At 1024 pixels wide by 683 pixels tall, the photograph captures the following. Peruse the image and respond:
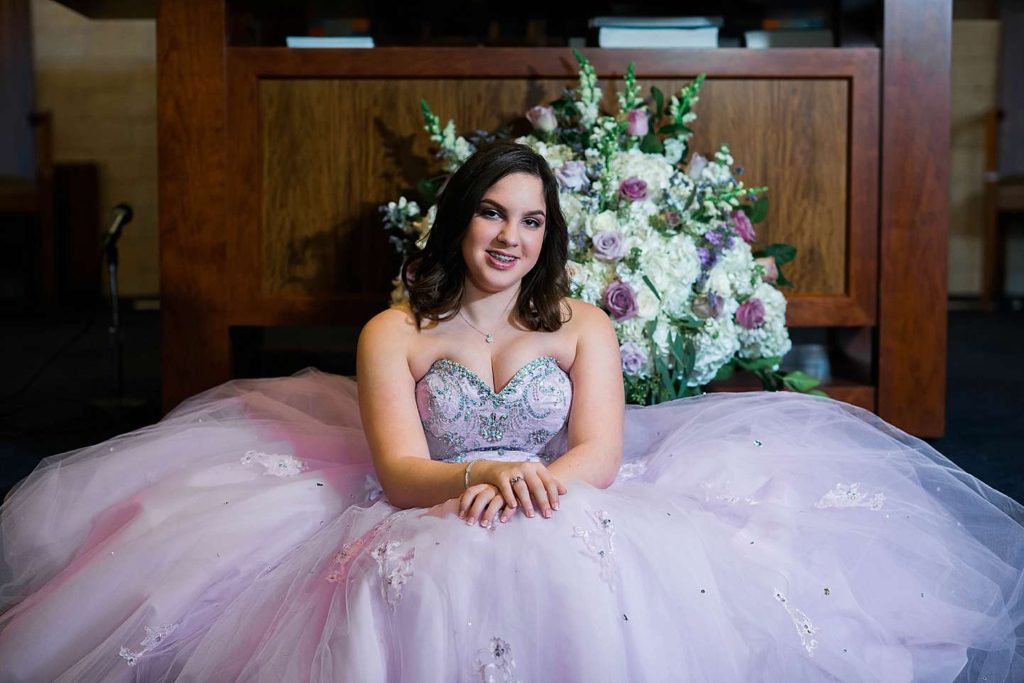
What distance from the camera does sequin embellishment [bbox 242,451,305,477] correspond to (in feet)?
6.94

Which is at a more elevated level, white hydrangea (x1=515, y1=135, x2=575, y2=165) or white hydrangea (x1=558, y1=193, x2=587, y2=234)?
white hydrangea (x1=515, y1=135, x2=575, y2=165)

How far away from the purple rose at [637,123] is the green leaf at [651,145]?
0.05m

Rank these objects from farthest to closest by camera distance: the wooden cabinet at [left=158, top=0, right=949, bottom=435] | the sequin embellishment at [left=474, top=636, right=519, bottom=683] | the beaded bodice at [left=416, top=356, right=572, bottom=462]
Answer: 1. the wooden cabinet at [left=158, top=0, right=949, bottom=435]
2. the beaded bodice at [left=416, top=356, right=572, bottom=462]
3. the sequin embellishment at [left=474, top=636, right=519, bottom=683]

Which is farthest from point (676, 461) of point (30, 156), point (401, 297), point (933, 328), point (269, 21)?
point (30, 156)

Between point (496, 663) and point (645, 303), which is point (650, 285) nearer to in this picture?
point (645, 303)

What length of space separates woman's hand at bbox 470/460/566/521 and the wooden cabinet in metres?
1.50

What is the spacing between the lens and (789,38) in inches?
128

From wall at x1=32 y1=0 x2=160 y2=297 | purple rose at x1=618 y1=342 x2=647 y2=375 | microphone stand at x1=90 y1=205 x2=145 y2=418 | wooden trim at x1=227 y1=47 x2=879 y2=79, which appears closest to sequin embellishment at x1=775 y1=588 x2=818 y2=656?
purple rose at x1=618 y1=342 x2=647 y2=375

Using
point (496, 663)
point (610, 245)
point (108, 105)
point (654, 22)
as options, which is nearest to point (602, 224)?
point (610, 245)

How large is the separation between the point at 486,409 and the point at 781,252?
1343 mm

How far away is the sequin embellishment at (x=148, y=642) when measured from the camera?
1692 mm

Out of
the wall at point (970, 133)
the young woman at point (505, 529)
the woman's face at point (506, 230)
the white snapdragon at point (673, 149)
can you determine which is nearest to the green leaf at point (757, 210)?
the white snapdragon at point (673, 149)

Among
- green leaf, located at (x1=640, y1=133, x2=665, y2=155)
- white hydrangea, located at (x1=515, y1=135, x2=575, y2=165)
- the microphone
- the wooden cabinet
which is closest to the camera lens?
white hydrangea, located at (x1=515, y1=135, x2=575, y2=165)

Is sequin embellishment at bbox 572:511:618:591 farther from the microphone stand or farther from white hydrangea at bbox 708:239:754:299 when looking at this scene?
the microphone stand
